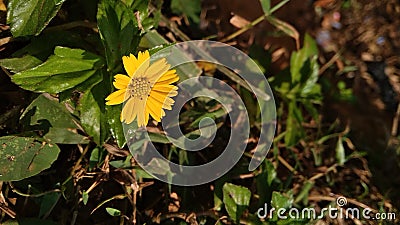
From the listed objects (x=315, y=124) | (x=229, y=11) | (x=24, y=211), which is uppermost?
(x=229, y=11)

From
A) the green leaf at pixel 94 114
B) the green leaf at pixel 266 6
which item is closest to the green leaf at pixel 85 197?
the green leaf at pixel 94 114

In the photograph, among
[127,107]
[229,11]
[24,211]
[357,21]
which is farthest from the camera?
[357,21]

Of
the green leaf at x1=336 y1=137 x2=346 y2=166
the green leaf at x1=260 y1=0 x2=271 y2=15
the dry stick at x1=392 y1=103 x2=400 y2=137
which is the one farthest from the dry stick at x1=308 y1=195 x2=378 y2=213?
the green leaf at x1=260 y1=0 x2=271 y2=15

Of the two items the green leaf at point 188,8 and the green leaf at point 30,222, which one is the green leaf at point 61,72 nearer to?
the green leaf at point 30,222

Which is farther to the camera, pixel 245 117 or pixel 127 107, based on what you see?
pixel 245 117

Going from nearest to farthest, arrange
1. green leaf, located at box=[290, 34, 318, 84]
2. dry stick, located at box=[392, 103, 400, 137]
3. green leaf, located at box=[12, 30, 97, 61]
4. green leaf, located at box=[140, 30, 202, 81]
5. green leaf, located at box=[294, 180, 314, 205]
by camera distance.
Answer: green leaf, located at box=[12, 30, 97, 61] < green leaf, located at box=[140, 30, 202, 81] < green leaf, located at box=[294, 180, 314, 205] < green leaf, located at box=[290, 34, 318, 84] < dry stick, located at box=[392, 103, 400, 137]

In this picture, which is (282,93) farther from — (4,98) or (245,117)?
(4,98)

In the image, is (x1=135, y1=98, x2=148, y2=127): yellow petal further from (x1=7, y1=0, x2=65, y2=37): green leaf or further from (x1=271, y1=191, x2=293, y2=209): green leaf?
(x1=271, y1=191, x2=293, y2=209): green leaf

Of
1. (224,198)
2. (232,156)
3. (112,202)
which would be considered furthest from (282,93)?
(112,202)
